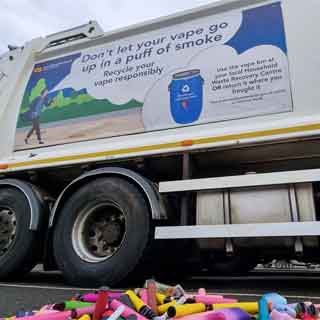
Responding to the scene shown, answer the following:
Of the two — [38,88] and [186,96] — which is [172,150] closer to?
[186,96]

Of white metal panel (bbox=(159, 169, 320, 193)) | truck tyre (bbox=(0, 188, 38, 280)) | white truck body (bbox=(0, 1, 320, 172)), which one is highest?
white truck body (bbox=(0, 1, 320, 172))

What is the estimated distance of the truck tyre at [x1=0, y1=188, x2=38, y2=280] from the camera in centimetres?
399

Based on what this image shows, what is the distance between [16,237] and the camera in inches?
159

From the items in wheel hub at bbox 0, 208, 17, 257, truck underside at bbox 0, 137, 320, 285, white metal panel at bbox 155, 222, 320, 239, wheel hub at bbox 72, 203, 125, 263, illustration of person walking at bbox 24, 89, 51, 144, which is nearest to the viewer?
white metal panel at bbox 155, 222, 320, 239

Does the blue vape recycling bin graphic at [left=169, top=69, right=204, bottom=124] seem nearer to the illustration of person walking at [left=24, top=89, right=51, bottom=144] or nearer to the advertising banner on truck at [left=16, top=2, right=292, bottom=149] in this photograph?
the advertising banner on truck at [left=16, top=2, right=292, bottom=149]

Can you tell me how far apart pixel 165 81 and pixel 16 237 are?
6.85ft

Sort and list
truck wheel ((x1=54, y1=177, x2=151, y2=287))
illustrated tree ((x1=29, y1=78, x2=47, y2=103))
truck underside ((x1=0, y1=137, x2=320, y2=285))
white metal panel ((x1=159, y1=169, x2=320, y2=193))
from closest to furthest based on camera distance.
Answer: white metal panel ((x1=159, y1=169, x2=320, y2=193)), truck underside ((x1=0, y1=137, x2=320, y2=285)), truck wheel ((x1=54, y1=177, x2=151, y2=287)), illustrated tree ((x1=29, y1=78, x2=47, y2=103))

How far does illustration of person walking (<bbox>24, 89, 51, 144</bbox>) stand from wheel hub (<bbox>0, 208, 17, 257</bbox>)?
823mm

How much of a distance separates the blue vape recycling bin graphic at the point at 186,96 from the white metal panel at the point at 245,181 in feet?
2.00

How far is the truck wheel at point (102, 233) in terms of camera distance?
3402 millimetres

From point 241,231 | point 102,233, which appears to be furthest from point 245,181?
point 102,233

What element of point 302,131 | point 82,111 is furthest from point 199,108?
point 82,111

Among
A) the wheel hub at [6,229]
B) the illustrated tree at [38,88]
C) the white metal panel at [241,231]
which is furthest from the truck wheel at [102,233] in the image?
the illustrated tree at [38,88]

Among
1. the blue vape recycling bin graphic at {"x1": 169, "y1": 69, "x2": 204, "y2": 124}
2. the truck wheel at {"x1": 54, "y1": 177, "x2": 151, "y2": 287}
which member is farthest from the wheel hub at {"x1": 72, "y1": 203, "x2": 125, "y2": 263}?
the blue vape recycling bin graphic at {"x1": 169, "y1": 69, "x2": 204, "y2": 124}
